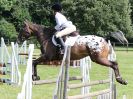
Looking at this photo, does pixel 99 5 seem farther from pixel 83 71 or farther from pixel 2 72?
pixel 83 71

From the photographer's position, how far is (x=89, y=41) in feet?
34.8

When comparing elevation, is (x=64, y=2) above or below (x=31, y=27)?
above

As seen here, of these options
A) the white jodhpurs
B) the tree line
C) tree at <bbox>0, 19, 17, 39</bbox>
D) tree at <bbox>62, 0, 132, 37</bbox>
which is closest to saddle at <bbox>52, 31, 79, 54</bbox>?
the white jodhpurs

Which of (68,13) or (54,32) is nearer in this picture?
(54,32)

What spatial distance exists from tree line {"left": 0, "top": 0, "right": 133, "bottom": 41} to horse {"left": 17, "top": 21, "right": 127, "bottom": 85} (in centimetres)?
4788

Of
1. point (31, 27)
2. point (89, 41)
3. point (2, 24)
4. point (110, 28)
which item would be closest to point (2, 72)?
point (31, 27)

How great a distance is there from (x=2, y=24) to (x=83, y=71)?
48.7 m

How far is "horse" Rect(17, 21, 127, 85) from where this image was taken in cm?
1002

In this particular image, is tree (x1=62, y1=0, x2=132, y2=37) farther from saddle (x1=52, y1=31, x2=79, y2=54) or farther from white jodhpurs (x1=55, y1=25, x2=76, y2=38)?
white jodhpurs (x1=55, y1=25, x2=76, y2=38)

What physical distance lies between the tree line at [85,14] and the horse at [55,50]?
47.9 meters

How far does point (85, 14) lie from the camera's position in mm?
61438

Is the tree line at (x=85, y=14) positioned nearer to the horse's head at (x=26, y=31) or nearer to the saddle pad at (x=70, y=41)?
the horse's head at (x=26, y=31)

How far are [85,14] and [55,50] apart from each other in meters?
50.6

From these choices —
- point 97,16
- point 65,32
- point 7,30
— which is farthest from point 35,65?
point 97,16
